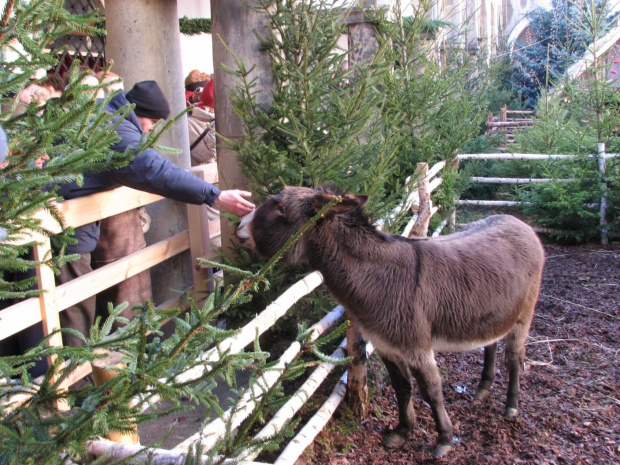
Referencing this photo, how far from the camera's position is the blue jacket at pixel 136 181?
131 inches

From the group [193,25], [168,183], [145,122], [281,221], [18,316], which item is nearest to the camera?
[18,316]

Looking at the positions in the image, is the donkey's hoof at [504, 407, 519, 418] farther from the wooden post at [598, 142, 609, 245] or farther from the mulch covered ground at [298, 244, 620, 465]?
the wooden post at [598, 142, 609, 245]

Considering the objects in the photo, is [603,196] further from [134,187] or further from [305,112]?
[134,187]

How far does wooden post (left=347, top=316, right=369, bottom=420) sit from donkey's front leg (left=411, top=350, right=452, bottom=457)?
52 cm

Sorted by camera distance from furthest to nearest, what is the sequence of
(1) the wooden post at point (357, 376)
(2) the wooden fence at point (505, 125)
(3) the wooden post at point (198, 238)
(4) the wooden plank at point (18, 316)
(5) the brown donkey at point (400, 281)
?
(2) the wooden fence at point (505, 125), (3) the wooden post at point (198, 238), (1) the wooden post at point (357, 376), (5) the brown donkey at point (400, 281), (4) the wooden plank at point (18, 316)

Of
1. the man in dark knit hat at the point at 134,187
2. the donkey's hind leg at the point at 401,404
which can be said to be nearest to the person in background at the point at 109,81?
the man in dark knit hat at the point at 134,187

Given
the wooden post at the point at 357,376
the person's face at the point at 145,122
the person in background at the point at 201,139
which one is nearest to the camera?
the wooden post at the point at 357,376

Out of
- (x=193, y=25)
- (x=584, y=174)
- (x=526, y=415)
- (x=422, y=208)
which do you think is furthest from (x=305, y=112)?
(x=193, y=25)

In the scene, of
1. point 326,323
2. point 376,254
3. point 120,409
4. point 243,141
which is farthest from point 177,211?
point 120,409

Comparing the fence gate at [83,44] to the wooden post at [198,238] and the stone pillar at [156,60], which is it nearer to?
the stone pillar at [156,60]

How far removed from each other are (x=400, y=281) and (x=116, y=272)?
5.69 feet

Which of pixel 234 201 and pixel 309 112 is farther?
pixel 309 112

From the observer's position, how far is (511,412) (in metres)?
3.99

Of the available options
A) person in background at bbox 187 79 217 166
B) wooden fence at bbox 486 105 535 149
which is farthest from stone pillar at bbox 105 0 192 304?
wooden fence at bbox 486 105 535 149
